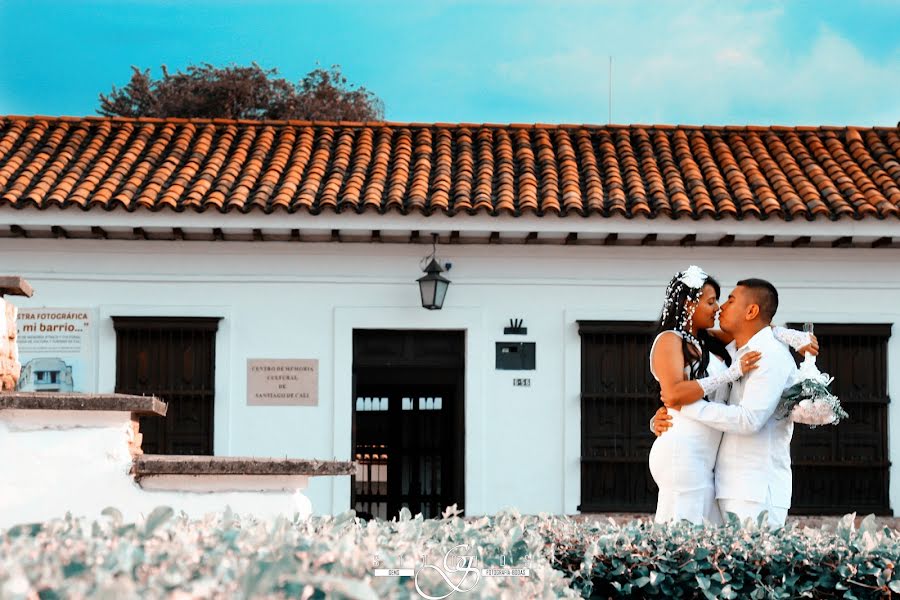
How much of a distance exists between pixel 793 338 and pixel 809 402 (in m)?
0.39

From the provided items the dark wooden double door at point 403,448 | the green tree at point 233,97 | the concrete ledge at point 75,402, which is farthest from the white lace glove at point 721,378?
the green tree at point 233,97

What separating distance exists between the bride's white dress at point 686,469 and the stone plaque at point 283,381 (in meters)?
5.99

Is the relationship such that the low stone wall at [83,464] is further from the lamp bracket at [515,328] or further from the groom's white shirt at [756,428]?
the lamp bracket at [515,328]

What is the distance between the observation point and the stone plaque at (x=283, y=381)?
1188 centimetres

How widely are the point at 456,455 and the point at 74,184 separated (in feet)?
14.4

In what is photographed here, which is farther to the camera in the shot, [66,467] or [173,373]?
[173,373]

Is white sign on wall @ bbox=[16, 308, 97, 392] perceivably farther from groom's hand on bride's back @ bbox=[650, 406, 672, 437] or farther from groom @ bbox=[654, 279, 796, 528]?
groom @ bbox=[654, 279, 796, 528]

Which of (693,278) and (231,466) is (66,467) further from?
(693,278)

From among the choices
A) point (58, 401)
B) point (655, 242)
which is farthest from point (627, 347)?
point (58, 401)

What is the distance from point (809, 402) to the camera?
6008mm

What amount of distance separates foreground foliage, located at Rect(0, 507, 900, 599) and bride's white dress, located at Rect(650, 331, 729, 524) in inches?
36.9

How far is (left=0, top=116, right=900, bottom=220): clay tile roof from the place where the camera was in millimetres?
11570

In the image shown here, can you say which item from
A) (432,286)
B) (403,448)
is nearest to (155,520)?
(432,286)

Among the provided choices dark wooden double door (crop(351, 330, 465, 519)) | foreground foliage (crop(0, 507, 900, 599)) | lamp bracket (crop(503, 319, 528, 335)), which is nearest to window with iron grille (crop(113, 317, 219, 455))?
dark wooden double door (crop(351, 330, 465, 519))
